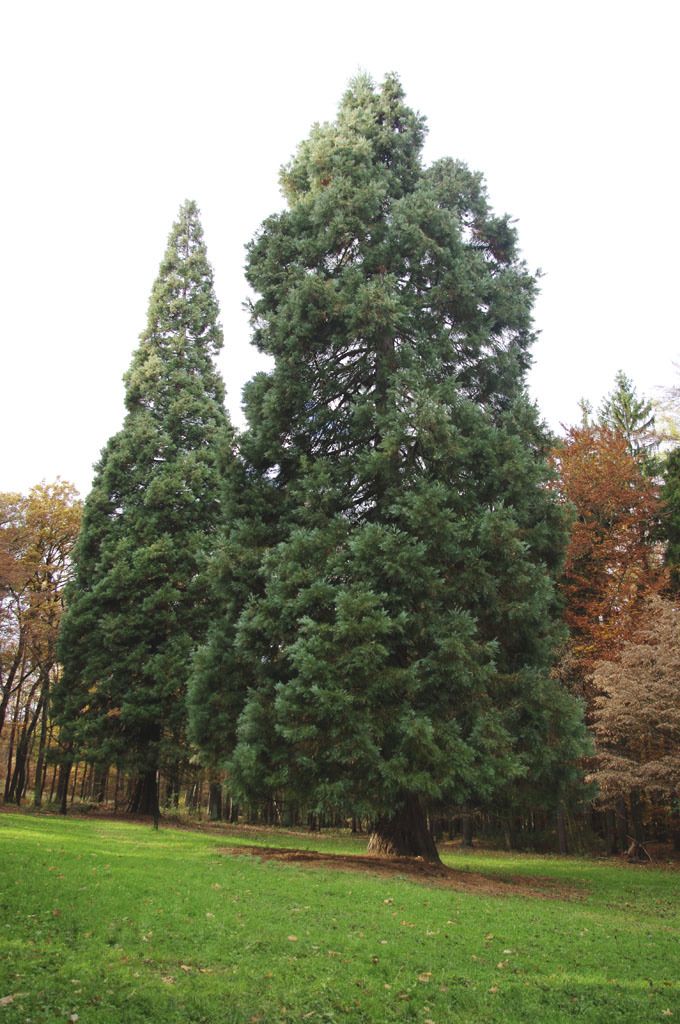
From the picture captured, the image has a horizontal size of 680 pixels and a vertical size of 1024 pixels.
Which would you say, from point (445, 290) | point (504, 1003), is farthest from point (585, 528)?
point (504, 1003)

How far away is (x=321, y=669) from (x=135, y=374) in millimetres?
18044

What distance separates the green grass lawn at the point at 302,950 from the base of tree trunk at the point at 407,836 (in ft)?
8.09

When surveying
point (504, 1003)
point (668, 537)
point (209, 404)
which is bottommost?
point (504, 1003)

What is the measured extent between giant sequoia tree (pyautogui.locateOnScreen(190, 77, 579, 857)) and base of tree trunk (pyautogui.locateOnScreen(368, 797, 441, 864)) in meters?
0.04

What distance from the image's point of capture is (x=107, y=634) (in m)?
21.8

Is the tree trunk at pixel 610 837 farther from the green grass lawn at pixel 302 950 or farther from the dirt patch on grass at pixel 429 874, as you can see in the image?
the green grass lawn at pixel 302 950

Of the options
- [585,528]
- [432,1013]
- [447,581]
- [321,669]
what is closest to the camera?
[432,1013]

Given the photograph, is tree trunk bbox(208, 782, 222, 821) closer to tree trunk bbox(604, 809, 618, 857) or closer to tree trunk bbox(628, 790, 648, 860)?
tree trunk bbox(604, 809, 618, 857)

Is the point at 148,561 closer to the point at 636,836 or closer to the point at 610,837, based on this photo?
the point at 636,836

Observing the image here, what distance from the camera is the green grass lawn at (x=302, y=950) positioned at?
4.71 metres

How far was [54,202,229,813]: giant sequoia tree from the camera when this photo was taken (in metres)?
21.3

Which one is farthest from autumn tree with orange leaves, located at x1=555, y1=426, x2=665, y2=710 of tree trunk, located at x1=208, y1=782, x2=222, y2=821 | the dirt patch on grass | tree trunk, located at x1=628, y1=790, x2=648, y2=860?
tree trunk, located at x1=208, y1=782, x2=222, y2=821

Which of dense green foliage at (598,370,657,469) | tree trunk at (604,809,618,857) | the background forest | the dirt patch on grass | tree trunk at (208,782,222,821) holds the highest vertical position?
dense green foliage at (598,370,657,469)

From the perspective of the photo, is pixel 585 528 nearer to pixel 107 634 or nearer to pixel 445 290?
pixel 445 290
